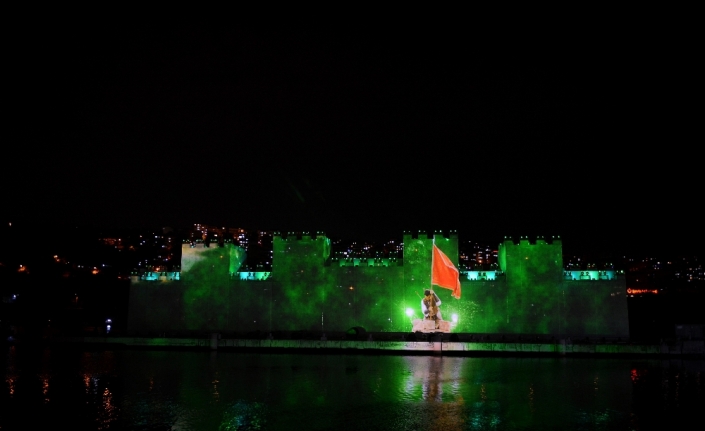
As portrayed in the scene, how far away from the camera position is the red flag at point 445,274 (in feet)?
124

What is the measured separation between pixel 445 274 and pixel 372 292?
16.4ft

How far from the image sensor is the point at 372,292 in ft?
129

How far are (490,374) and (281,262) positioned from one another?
1830 centimetres

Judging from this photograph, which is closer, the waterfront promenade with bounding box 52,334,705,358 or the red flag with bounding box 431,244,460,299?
the waterfront promenade with bounding box 52,334,705,358

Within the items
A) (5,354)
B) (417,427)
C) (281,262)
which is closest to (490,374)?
(417,427)

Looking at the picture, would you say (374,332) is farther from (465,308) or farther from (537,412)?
(537,412)

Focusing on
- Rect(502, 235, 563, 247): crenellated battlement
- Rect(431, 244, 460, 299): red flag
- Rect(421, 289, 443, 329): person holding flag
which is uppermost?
Rect(502, 235, 563, 247): crenellated battlement

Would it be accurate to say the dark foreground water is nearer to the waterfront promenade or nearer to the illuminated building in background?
the waterfront promenade

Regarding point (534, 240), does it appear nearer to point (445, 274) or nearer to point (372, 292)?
point (445, 274)

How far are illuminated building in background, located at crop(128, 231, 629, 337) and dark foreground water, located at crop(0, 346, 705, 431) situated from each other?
6384mm

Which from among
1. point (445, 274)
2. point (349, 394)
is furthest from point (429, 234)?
point (349, 394)

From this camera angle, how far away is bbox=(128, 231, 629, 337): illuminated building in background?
37375 millimetres

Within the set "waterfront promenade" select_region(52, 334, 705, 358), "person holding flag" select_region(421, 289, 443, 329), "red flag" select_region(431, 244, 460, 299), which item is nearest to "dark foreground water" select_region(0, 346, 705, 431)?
"waterfront promenade" select_region(52, 334, 705, 358)

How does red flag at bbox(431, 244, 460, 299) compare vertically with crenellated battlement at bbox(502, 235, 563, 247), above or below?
below
